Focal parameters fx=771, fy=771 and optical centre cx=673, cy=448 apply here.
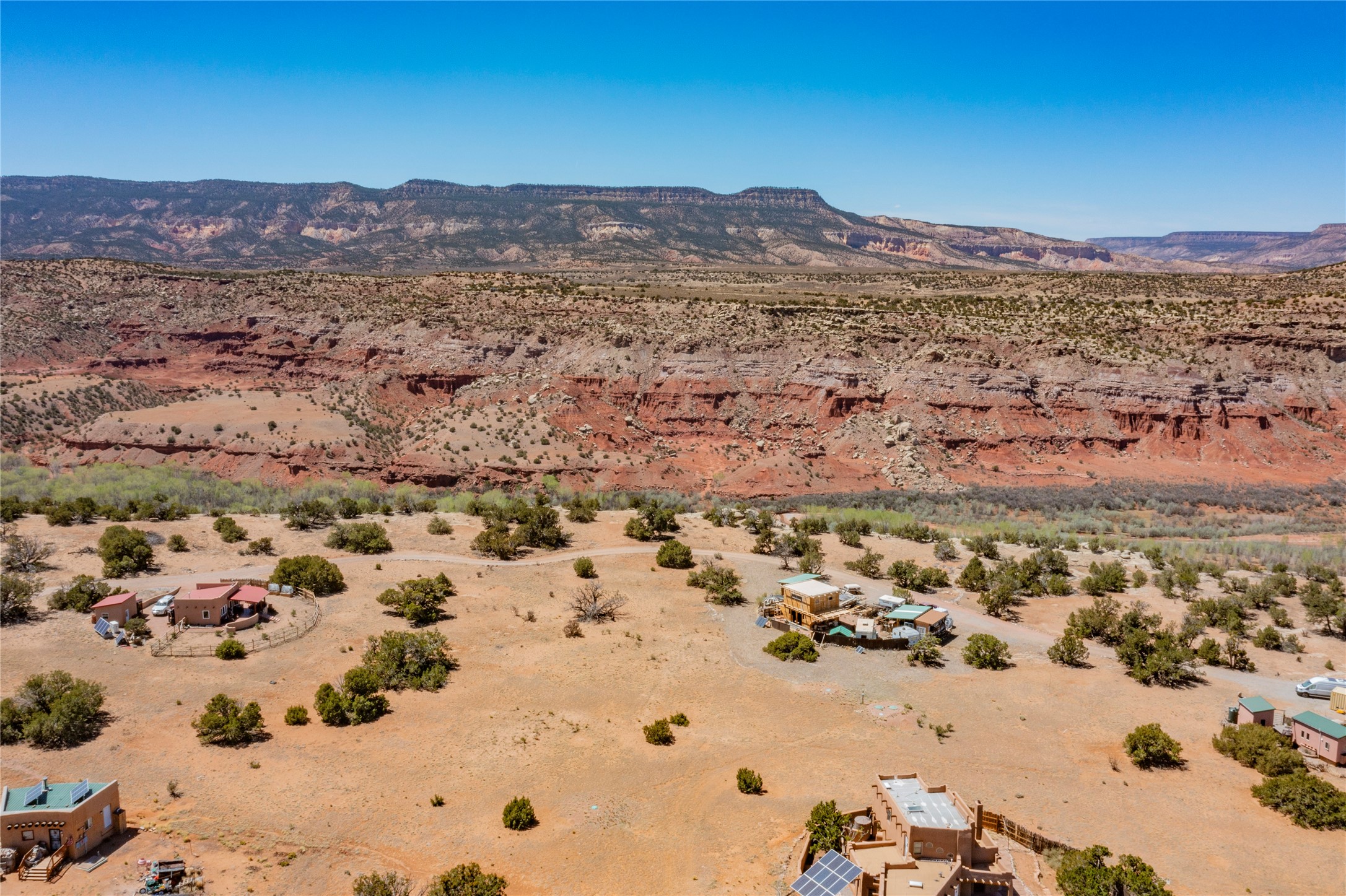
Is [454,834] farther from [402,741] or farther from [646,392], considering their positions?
[646,392]

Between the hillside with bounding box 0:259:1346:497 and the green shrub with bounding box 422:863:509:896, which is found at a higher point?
the hillside with bounding box 0:259:1346:497

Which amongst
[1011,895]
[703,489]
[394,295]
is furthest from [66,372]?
[1011,895]

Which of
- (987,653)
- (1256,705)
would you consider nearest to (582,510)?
(987,653)

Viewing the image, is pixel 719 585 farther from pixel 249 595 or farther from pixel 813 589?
pixel 249 595

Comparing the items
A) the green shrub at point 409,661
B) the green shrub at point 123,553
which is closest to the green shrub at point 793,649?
the green shrub at point 409,661

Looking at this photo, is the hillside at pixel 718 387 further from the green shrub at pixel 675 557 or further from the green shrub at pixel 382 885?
the green shrub at pixel 382 885

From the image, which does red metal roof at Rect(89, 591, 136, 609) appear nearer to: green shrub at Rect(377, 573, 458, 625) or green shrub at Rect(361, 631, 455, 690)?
green shrub at Rect(377, 573, 458, 625)

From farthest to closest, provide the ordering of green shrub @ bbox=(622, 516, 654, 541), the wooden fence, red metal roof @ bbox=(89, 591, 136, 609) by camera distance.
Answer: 1. green shrub @ bbox=(622, 516, 654, 541)
2. red metal roof @ bbox=(89, 591, 136, 609)
3. the wooden fence

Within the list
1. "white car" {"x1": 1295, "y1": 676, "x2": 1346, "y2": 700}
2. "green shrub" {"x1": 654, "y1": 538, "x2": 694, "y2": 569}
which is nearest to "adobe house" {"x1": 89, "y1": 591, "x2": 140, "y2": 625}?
"green shrub" {"x1": 654, "y1": 538, "x2": 694, "y2": 569}
